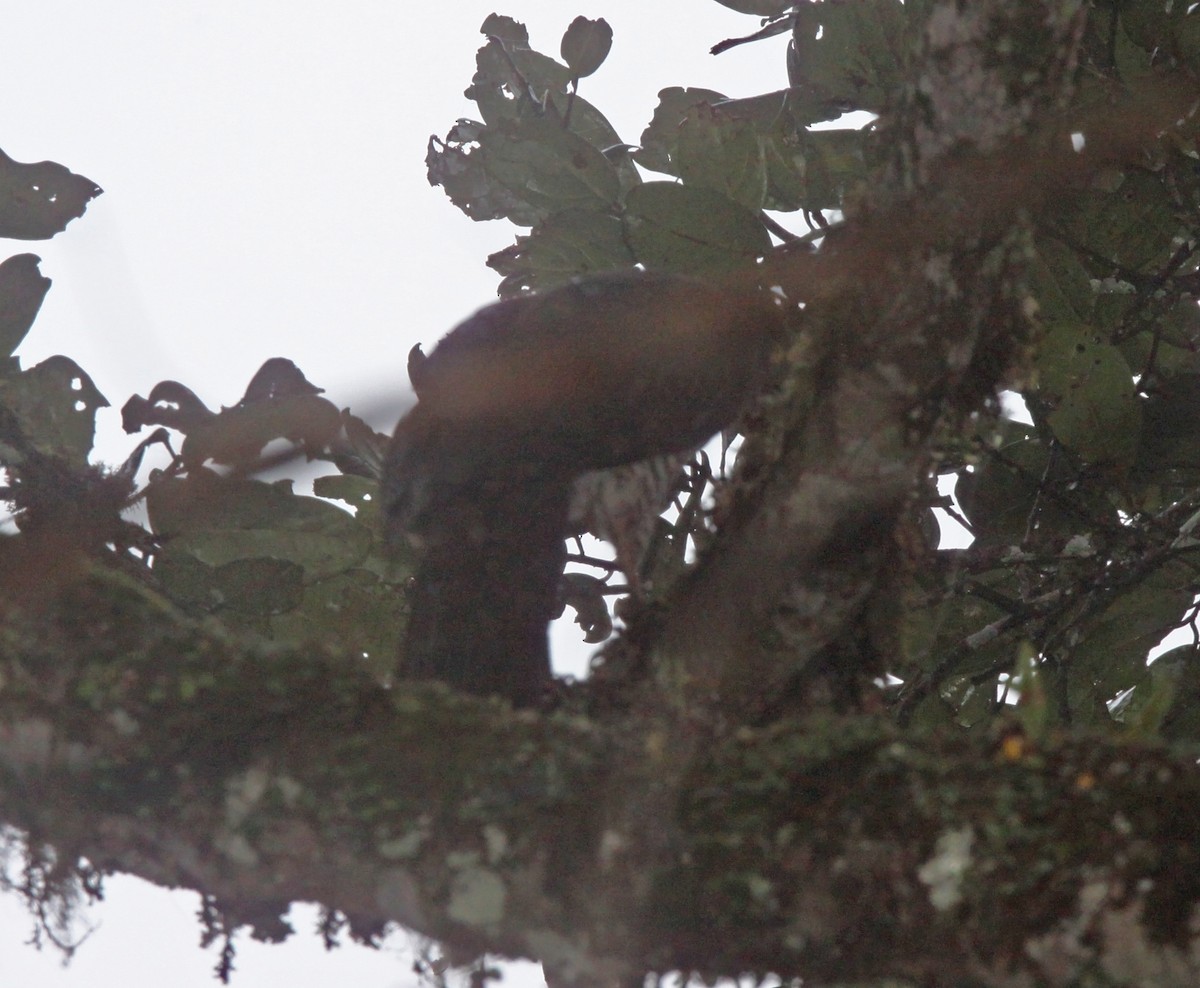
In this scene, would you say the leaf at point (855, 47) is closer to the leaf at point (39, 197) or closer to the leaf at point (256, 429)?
the leaf at point (256, 429)

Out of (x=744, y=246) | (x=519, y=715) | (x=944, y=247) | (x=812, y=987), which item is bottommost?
(x=812, y=987)

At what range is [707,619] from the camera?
1431mm

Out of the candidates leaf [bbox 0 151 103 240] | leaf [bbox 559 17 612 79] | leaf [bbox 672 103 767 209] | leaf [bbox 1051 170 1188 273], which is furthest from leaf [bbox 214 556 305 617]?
leaf [bbox 1051 170 1188 273]

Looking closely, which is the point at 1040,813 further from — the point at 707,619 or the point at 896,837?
the point at 707,619

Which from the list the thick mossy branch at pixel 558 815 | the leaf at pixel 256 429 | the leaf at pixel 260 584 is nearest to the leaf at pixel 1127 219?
the leaf at pixel 256 429

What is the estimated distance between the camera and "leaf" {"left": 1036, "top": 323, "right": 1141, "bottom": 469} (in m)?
2.44

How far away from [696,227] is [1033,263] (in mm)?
658

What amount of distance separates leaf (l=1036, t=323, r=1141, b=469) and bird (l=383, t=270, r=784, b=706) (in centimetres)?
109

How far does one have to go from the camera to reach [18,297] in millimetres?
2277

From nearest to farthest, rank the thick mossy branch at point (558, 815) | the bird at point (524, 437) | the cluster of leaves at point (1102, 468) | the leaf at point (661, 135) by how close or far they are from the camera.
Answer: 1. the thick mossy branch at point (558, 815)
2. the bird at point (524, 437)
3. the cluster of leaves at point (1102, 468)
4. the leaf at point (661, 135)

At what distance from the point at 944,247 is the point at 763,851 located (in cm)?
73

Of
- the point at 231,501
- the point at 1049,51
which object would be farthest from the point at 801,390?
the point at 231,501

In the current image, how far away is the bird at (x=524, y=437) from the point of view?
1553 mm

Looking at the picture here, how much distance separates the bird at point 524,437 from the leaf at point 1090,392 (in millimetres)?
1093
